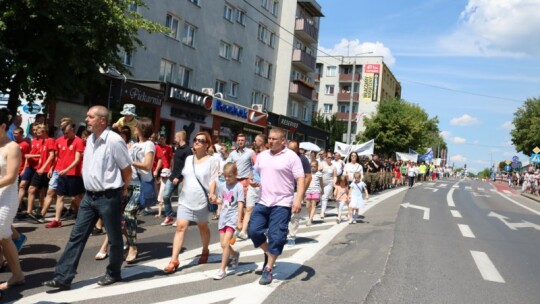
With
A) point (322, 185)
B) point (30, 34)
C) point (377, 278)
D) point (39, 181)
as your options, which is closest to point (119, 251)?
point (377, 278)

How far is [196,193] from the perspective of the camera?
18.9 feet

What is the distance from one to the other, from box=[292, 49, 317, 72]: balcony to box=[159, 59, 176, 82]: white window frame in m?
17.0

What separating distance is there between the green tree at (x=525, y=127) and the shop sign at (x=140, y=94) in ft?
144

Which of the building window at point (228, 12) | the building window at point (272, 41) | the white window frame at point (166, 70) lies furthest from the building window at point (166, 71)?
the building window at point (272, 41)

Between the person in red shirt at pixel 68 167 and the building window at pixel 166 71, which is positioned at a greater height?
the building window at pixel 166 71

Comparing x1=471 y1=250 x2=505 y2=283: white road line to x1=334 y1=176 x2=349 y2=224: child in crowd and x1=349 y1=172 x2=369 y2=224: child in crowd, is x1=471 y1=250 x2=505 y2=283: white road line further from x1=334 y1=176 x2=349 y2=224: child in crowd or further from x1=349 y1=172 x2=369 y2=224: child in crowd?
x1=334 y1=176 x2=349 y2=224: child in crowd

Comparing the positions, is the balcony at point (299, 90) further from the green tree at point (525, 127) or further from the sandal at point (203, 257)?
the sandal at point (203, 257)

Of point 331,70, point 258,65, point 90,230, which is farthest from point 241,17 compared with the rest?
point 331,70

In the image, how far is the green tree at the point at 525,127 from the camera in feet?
174

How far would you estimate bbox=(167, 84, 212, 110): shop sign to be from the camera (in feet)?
76.2

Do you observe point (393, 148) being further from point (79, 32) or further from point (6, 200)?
point (6, 200)

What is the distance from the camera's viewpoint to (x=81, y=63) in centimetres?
1139

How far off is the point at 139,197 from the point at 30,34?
721cm

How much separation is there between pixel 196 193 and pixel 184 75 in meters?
21.6
